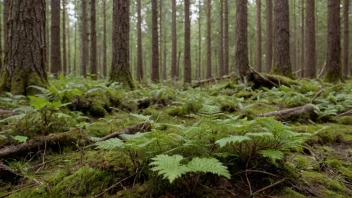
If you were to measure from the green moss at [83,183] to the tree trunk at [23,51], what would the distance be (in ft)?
11.1

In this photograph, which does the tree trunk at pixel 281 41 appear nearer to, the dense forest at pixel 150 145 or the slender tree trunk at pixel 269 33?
the dense forest at pixel 150 145

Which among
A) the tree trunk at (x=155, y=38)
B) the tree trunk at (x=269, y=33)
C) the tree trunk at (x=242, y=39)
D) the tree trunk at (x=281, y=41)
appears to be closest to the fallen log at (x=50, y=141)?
the tree trunk at (x=242, y=39)

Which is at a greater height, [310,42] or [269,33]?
[269,33]

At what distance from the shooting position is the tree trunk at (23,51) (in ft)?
16.4

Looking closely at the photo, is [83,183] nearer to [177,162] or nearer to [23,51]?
[177,162]

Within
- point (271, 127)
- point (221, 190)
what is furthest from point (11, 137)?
point (271, 127)

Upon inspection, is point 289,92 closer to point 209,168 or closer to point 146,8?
point 209,168

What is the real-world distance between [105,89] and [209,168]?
14.7ft

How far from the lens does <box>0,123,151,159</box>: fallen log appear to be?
2.79m

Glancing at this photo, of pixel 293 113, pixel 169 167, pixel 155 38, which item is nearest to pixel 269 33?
pixel 155 38

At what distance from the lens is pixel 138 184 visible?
6.66 ft

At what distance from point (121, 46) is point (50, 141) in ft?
20.1

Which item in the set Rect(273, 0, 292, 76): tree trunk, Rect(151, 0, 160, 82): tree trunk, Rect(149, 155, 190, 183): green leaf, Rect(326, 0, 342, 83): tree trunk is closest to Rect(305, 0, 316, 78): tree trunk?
Rect(326, 0, 342, 83): tree trunk

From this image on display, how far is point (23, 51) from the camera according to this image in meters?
5.07
